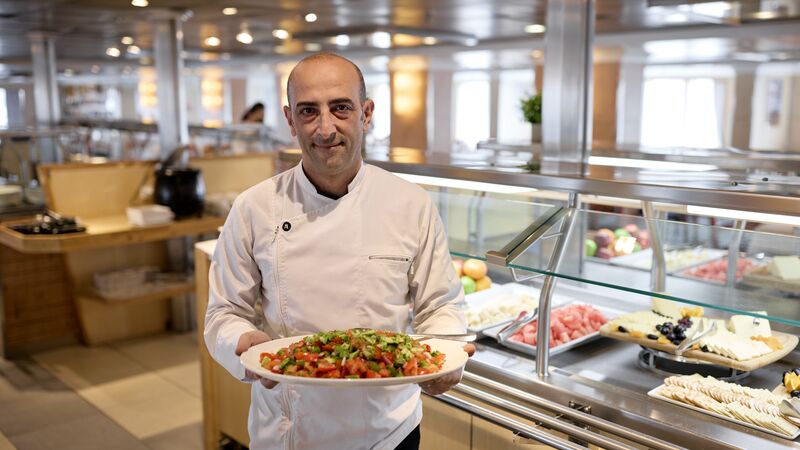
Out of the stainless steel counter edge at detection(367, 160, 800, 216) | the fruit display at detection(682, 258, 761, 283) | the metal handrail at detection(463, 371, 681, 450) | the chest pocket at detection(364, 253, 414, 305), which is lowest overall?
the metal handrail at detection(463, 371, 681, 450)

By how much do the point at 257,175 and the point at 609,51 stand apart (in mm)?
5231

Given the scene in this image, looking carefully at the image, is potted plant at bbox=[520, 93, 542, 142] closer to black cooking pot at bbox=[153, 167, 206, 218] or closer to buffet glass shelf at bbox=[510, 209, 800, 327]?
buffet glass shelf at bbox=[510, 209, 800, 327]

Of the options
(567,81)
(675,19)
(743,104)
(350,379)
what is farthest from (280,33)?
(350,379)

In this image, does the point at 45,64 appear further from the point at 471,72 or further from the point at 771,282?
the point at 771,282

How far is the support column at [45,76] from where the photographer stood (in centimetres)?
873

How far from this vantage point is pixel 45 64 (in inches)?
347

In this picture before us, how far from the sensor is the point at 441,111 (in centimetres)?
1296

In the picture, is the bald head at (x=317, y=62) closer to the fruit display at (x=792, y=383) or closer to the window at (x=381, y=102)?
the fruit display at (x=792, y=383)

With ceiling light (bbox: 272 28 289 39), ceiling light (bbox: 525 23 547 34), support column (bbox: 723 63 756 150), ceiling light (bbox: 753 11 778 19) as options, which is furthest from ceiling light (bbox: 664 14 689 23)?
ceiling light (bbox: 272 28 289 39)

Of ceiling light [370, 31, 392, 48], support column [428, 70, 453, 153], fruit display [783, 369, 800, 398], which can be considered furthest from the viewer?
support column [428, 70, 453, 153]

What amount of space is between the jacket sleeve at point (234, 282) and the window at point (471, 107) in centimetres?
1064

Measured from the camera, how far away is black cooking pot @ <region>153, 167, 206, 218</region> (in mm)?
5199

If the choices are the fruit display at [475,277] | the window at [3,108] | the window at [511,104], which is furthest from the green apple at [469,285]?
the window at [3,108]

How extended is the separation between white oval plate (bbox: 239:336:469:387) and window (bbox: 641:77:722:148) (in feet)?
27.8
